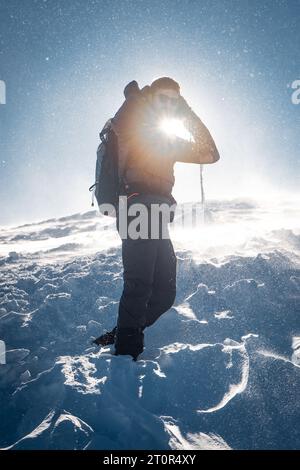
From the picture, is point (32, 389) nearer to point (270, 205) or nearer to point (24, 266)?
point (24, 266)

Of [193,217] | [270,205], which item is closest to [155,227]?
[193,217]

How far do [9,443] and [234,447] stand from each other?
5.19 ft

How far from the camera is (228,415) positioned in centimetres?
255

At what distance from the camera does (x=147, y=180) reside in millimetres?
3373

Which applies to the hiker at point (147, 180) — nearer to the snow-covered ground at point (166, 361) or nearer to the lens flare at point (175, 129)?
the lens flare at point (175, 129)

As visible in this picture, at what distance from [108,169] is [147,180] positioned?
414 millimetres

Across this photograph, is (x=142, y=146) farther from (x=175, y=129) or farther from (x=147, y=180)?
(x=175, y=129)

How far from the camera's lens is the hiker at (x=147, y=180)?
3.20 metres

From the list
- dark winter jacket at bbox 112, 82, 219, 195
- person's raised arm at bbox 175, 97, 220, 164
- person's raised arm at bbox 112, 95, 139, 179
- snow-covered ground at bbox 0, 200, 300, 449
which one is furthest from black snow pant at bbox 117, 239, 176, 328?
person's raised arm at bbox 175, 97, 220, 164

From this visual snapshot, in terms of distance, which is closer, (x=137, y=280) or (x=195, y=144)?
(x=137, y=280)

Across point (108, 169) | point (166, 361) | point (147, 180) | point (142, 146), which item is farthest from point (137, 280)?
point (142, 146)

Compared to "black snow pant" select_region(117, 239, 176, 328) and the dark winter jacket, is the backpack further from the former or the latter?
"black snow pant" select_region(117, 239, 176, 328)

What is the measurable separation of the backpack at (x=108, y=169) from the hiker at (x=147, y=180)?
0.27ft

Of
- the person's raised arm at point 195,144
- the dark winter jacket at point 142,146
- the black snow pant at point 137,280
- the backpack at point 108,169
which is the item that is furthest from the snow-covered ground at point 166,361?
the person's raised arm at point 195,144
